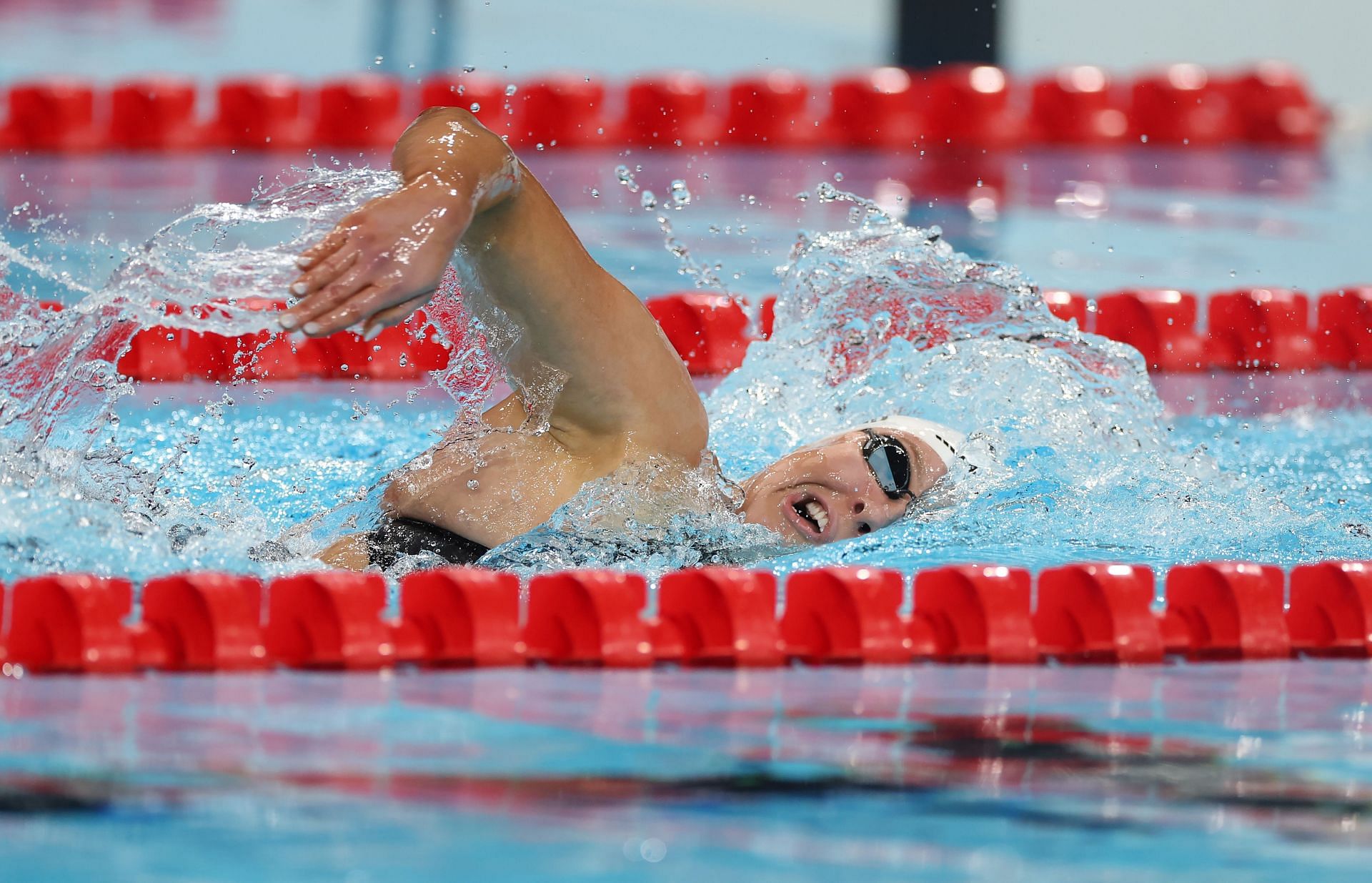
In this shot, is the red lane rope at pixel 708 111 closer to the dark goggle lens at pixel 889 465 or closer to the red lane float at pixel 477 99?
the red lane float at pixel 477 99

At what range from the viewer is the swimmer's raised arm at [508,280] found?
5.99 feet

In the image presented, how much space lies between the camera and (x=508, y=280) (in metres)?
2.21

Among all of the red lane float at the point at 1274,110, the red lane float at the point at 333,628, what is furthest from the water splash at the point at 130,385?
the red lane float at the point at 1274,110

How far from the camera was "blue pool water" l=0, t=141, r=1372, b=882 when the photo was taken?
1716 mm

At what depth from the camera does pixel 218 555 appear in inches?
99.0

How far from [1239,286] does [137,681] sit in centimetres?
333

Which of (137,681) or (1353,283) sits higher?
(1353,283)

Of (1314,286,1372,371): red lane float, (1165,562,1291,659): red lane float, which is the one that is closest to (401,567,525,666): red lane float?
(1165,562,1291,659): red lane float

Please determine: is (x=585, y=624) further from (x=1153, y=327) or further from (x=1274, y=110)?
(x=1274, y=110)

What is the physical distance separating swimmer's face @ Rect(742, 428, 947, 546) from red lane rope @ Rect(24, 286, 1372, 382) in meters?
1.40

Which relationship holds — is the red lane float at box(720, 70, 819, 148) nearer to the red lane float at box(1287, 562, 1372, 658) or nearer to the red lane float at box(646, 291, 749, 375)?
the red lane float at box(646, 291, 749, 375)

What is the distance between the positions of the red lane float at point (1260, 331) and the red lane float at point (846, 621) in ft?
6.92

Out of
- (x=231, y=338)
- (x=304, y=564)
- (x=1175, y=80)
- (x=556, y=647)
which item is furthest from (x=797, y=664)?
(x=1175, y=80)

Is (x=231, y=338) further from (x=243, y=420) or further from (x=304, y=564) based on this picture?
(x=304, y=564)
